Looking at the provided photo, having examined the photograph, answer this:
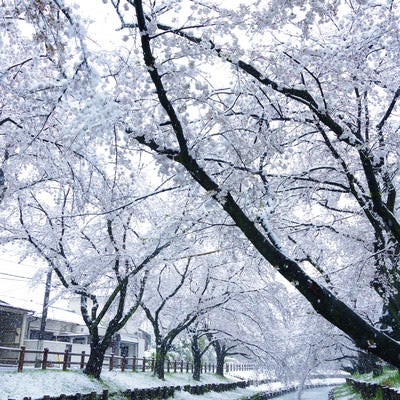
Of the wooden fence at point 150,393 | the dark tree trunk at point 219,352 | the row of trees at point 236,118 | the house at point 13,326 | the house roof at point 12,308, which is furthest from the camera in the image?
the dark tree trunk at point 219,352

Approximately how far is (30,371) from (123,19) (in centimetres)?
1217

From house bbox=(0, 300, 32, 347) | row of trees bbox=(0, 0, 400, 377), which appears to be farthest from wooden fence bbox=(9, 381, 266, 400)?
house bbox=(0, 300, 32, 347)

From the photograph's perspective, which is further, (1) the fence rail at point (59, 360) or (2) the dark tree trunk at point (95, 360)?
(2) the dark tree trunk at point (95, 360)

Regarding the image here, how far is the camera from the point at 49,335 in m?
26.9

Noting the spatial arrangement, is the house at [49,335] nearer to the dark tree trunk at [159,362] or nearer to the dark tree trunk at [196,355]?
the dark tree trunk at [159,362]

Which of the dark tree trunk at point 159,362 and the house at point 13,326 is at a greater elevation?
the house at point 13,326

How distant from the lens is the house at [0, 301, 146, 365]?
20.3 m

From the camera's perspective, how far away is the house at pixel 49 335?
20311mm

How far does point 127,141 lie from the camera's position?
487 centimetres

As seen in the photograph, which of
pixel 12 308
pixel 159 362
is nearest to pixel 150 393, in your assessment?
pixel 159 362

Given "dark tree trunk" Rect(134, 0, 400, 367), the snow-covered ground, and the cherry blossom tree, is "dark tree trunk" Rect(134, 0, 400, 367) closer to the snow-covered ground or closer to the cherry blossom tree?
the cherry blossom tree

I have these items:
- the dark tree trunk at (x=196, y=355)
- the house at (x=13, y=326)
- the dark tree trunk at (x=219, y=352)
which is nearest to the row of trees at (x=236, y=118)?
the house at (x=13, y=326)

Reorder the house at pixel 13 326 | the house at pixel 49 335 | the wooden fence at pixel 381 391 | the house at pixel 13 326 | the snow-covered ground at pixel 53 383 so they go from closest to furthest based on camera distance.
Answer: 1. the wooden fence at pixel 381 391
2. the snow-covered ground at pixel 53 383
3. the house at pixel 49 335
4. the house at pixel 13 326
5. the house at pixel 13 326

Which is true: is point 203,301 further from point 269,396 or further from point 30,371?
point 269,396
